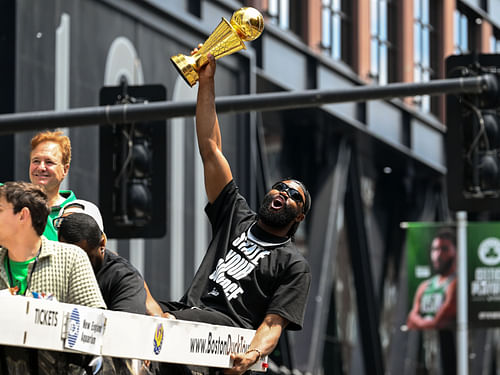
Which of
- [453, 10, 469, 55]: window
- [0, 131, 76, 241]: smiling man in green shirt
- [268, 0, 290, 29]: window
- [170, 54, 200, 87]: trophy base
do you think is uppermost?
[453, 10, 469, 55]: window

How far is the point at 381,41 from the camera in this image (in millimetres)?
35250

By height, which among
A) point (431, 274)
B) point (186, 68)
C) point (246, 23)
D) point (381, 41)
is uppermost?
point (381, 41)

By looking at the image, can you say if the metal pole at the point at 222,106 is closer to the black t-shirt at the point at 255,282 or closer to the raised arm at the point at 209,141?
the raised arm at the point at 209,141

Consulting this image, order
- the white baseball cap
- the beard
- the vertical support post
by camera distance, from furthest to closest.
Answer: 1. the vertical support post
2. the beard
3. the white baseball cap

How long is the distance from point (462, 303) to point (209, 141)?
19.3 m

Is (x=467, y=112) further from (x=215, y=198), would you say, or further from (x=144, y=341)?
(x=144, y=341)

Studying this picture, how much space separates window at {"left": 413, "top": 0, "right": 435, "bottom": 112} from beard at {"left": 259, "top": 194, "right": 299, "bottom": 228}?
93.3 ft

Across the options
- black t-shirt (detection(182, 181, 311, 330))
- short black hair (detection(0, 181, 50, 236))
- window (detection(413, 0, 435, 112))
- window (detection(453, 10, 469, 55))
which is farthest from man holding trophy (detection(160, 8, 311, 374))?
window (detection(453, 10, 469, 55))

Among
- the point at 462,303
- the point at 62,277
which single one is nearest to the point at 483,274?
the point at 462,303

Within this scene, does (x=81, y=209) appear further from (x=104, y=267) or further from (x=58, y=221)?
(x=104, y=267)

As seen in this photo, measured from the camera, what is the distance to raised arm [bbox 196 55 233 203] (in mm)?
8680

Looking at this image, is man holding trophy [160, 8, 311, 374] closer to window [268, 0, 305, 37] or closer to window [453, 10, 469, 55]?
window [268, 0, 305, 37]

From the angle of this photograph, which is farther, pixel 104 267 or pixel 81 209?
pixel 81 209

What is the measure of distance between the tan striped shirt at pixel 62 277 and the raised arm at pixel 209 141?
1.80m
